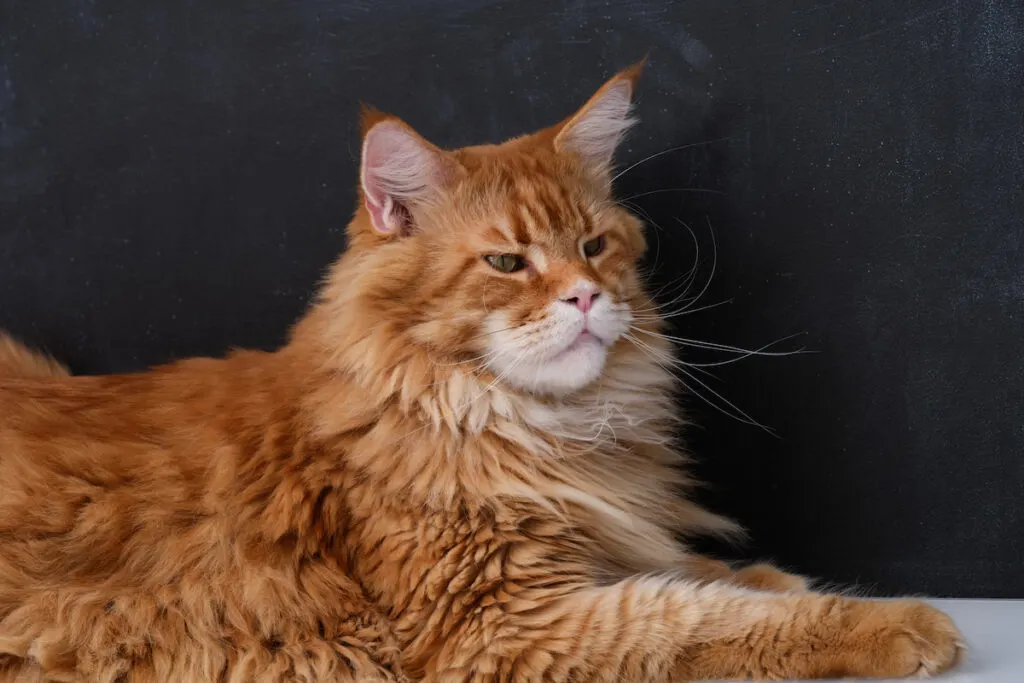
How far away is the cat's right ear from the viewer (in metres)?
1.76

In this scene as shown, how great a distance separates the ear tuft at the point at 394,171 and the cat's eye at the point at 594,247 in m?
0.32

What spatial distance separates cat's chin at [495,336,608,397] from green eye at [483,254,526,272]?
20 cm

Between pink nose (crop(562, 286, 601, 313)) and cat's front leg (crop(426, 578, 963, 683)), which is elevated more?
pink nose (crop(562, 286, 601, 313))

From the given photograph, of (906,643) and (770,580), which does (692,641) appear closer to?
(906,643)

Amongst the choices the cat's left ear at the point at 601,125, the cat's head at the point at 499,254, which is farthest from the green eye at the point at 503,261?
the cat's left ear at the point at 601,125

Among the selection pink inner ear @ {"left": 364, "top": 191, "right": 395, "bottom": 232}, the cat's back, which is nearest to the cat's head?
pink inner ear @ {"left": 364, "top": 191, "right": 395, "bottom": 232}

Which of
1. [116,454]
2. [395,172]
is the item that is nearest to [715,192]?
[395,172]

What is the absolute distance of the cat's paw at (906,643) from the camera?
1578 millimetres

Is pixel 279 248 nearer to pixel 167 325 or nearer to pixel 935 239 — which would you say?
pixel 167 325

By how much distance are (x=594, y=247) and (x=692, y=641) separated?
779mm

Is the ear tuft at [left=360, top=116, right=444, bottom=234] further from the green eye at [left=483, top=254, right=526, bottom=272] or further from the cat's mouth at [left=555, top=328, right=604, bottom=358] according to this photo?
the cat's mouth at [left=555, top=328, right=604, bottom=358]

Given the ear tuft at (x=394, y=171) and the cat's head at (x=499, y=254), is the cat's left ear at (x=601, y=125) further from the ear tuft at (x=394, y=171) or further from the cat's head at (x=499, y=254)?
the ear tuft at (x=394, y=171)

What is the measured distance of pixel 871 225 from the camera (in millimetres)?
2221

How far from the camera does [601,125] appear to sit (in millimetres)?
2037
